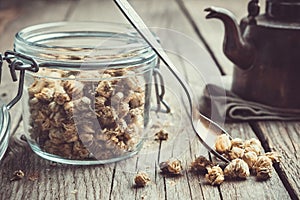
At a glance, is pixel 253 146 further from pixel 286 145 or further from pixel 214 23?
pixel 214 23

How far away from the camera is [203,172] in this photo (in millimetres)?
793

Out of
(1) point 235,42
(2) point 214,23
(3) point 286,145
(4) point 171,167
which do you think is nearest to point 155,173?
(4) point 171,167

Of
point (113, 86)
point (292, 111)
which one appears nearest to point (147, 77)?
point (113, 86)

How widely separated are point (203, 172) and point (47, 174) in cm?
21

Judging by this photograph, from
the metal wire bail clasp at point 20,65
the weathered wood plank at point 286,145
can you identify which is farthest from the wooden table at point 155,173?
the metal wire bail clasp at point 20,65

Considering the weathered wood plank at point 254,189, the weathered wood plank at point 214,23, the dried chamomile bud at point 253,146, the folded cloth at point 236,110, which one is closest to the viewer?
the weathered wood plank at point 254,189

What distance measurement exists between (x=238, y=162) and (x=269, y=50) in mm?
335

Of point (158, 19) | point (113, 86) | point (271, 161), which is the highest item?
point (113, 86)

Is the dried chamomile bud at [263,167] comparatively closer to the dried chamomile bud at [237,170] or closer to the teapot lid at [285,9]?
the dried chamomile bud at [237,170]

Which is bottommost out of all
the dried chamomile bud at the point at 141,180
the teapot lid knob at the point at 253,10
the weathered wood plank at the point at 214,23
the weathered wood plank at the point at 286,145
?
the weathered wood plank at the point at 214,23

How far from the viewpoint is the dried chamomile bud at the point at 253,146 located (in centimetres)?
83

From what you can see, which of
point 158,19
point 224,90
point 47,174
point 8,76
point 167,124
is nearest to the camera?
point 47,174

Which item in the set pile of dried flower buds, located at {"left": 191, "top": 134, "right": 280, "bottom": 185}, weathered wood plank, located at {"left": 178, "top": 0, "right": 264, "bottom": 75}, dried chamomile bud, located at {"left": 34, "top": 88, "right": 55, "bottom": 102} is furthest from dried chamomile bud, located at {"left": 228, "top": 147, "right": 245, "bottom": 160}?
weathered wood plank, located at {"left": 178, "top": 0, "right": 264, "bottom": 75}

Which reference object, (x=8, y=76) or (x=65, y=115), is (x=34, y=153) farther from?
(x=8, y=76)
